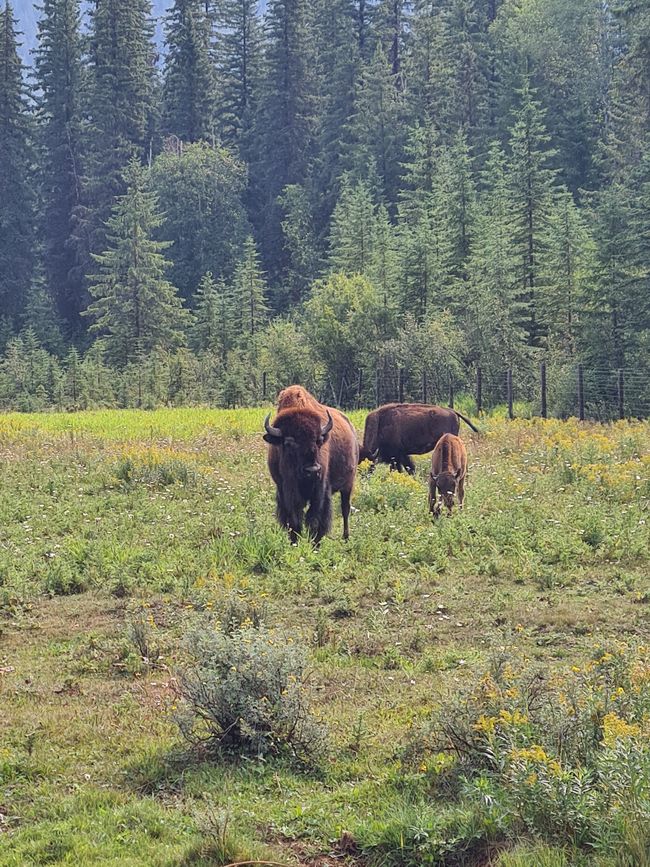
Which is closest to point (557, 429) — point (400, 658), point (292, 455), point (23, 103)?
point (292, 455)

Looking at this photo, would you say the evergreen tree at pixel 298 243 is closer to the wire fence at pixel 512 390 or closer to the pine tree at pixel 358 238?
the pine tree at pixel 358 238

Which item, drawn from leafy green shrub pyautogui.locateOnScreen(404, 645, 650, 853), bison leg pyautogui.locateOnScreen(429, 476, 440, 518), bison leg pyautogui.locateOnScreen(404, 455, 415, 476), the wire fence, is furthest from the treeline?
leafy green shrub pyautogui.locateOnScreen(404, 645, 650, 853)

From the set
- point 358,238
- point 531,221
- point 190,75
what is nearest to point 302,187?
point 190,75

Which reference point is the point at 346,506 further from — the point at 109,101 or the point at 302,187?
the point at 109,101

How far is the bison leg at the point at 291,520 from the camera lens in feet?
37.0

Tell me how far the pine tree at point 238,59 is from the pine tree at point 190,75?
2714 mm

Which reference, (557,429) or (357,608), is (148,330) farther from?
(357,608)

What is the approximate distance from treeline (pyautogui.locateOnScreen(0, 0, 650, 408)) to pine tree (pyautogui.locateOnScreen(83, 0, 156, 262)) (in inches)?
6.9

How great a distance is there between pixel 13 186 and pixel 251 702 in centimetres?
6961

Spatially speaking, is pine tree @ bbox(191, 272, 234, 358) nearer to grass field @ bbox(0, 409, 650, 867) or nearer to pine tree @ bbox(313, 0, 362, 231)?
pine tree @ bbox(313, 0, 362, 231)

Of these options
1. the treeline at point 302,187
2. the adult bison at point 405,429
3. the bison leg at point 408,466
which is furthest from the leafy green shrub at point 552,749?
the treeline at point 302,187

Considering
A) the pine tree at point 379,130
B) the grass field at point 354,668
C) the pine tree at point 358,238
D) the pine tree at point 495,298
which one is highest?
the pine tree at point 379,130

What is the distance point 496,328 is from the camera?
34.5 metres

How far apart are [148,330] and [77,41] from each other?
28.3 m
